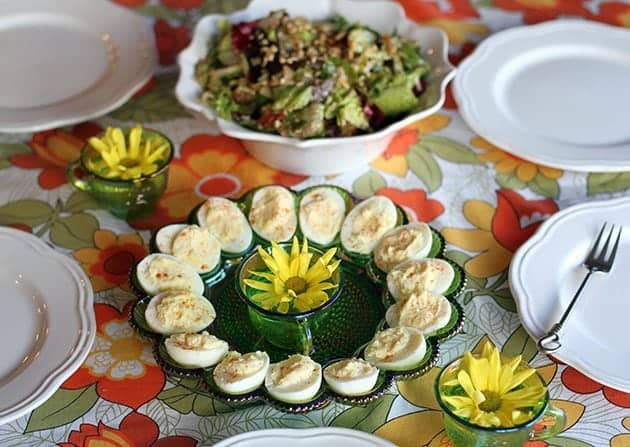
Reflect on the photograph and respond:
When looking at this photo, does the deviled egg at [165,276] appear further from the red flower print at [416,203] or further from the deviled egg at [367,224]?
the red flower print at [416,203]

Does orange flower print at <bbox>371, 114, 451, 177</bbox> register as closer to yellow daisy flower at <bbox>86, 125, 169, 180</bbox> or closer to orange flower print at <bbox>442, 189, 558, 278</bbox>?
orange flower print at <bbox>442, 189, 558, 278</bbox>

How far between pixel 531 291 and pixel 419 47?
0.59m

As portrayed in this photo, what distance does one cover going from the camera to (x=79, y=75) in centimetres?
163

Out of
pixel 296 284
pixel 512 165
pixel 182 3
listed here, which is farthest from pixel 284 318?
pixel 182 3

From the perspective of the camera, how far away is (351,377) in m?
0.99

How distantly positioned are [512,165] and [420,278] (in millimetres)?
456

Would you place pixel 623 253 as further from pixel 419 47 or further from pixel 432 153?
pixel 419 47

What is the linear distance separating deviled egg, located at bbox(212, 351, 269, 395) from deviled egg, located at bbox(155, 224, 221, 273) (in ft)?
0.68

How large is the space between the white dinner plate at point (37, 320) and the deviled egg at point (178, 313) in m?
0.10

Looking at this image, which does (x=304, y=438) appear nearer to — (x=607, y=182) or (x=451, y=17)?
(x=607, y=182)

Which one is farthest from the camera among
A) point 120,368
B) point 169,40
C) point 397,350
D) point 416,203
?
point 169,40

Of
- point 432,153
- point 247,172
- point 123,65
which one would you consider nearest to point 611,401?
point 432,153

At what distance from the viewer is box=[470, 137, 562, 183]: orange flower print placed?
4.75 feet

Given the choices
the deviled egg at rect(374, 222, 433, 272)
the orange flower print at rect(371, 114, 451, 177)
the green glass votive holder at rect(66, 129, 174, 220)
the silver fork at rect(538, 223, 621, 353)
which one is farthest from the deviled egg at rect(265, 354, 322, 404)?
the orange flower print at rect(371, 114, 451, 177)
